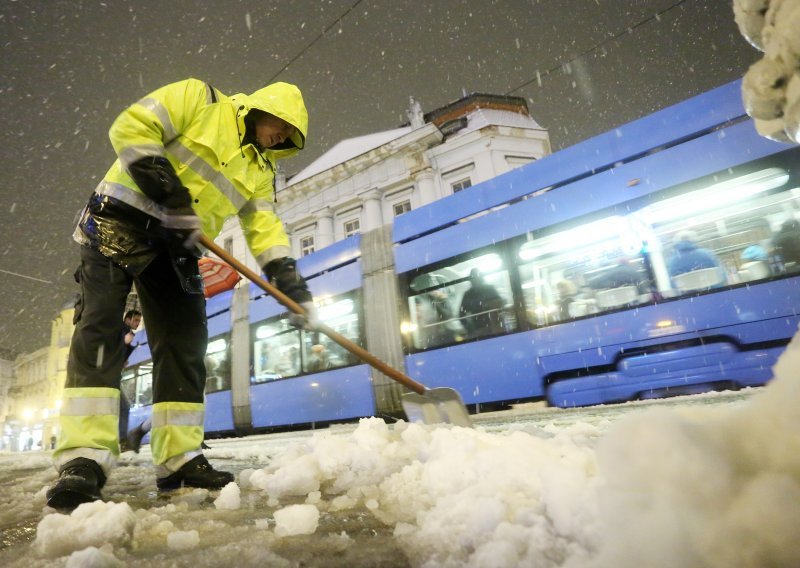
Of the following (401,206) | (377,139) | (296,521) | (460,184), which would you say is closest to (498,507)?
(296,521)

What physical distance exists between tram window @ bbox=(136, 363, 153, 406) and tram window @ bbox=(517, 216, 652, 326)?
9765 millimetres

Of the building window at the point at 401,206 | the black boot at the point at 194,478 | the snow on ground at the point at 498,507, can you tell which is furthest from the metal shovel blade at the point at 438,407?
the building window at the point at 401,206

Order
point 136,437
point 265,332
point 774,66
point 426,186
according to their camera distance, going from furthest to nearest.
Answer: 1. point 426,186
2. point 265,332
3. point 136,437
4. point 774,66

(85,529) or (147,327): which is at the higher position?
(147,327)

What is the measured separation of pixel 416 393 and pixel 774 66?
266 cm

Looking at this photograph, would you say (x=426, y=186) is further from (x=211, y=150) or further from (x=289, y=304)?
(x=211, y=150)

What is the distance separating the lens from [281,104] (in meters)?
2.76

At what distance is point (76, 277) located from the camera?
2.52 metres

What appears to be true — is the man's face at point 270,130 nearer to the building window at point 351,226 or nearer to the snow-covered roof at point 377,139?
the snow-covered roof at point 377,139

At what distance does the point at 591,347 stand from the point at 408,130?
1860 centimetres

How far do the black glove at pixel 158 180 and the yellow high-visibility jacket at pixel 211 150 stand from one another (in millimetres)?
41

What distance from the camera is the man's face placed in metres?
2.78

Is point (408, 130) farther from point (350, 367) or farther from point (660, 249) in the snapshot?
point (660, 249)

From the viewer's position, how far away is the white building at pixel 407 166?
64.0ft
